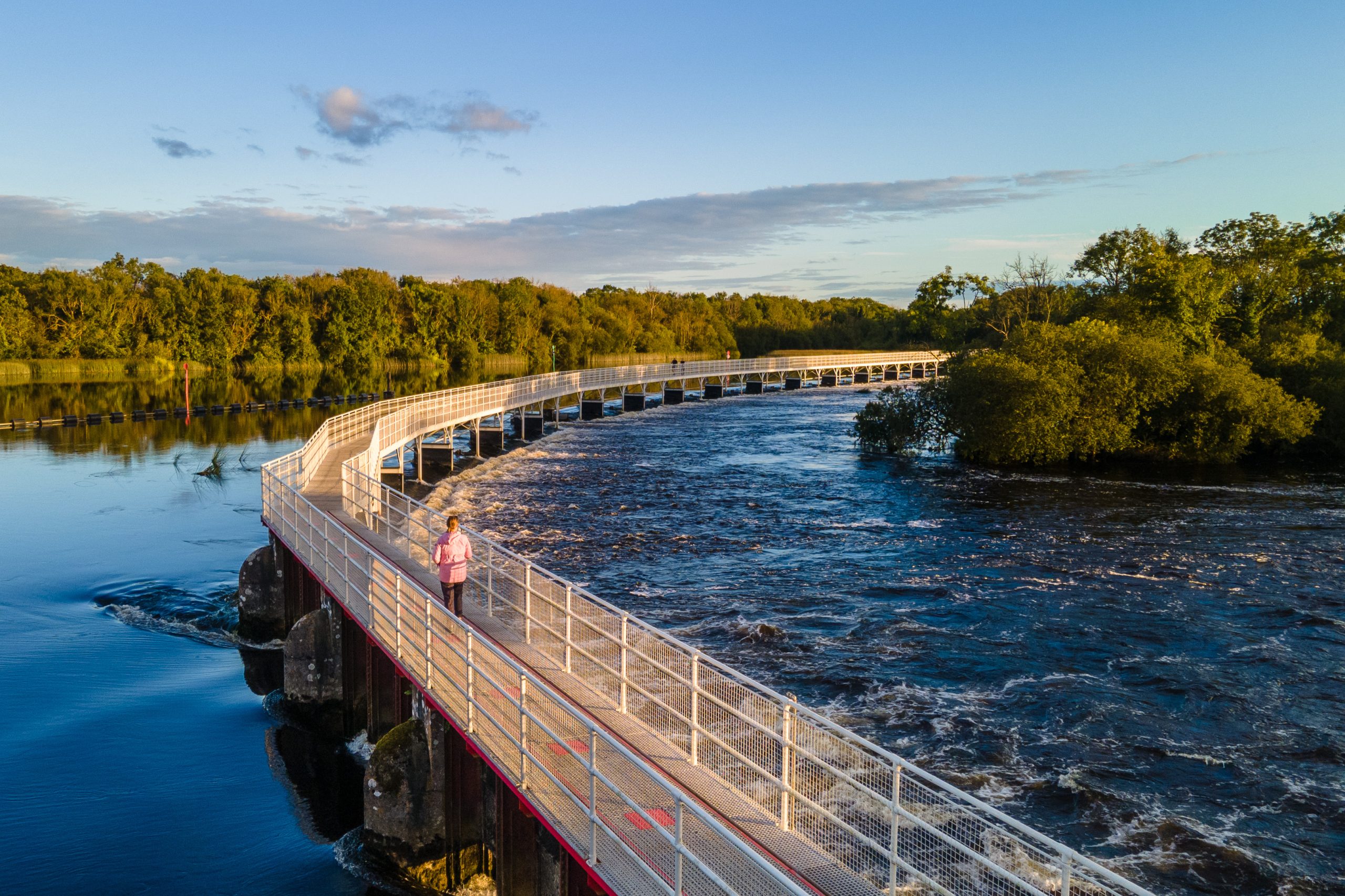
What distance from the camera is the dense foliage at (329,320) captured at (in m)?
102

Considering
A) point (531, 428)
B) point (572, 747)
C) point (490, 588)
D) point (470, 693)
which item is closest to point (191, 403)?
point (531, 428)

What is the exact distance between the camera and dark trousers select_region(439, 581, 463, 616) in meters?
14.4

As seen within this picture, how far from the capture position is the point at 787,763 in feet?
29.5

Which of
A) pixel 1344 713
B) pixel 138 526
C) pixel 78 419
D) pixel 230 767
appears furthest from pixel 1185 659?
pixel 78 419

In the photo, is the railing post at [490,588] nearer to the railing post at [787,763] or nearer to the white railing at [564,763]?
the white railing at [564,763]

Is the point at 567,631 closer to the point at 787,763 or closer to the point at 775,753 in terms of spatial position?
the point at 775,753

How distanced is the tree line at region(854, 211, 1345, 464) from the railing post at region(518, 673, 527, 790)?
38332 millimetres

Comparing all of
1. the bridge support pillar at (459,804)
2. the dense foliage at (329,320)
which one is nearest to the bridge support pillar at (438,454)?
the bridge support pillar at (459,804)

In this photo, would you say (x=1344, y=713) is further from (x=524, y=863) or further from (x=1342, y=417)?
(x=1342, y=417)

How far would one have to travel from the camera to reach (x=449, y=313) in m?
130

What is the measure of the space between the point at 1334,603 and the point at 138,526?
34.5 m

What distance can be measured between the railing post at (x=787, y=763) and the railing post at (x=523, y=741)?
104 inches

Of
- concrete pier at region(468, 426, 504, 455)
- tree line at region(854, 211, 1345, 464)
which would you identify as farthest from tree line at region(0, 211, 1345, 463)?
concrete pier at region(468, 426, 504, 455)

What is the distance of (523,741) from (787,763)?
2.79 metres
